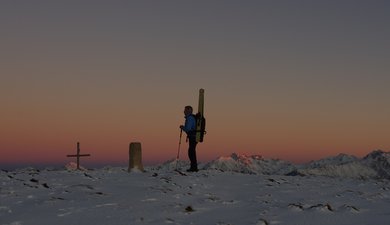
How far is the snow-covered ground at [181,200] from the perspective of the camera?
15.8m

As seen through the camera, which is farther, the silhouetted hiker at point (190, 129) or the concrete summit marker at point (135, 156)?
the concrete summit marker at point (135, 156)

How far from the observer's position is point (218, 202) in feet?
61.1

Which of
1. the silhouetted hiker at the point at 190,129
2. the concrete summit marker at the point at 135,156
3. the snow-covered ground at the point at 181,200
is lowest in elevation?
the snow-covered ground at the point at 181,200

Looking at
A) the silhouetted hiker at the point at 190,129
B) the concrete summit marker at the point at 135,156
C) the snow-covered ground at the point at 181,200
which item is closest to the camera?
the snow-covered ground at the point at 181,200

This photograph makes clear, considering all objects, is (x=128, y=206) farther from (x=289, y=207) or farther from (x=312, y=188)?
(x=312, y=188)

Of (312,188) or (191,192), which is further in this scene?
(312,188)

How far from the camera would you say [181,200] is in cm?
1873

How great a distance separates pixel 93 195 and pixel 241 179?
26.2 feet

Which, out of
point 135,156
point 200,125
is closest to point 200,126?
point 200,125

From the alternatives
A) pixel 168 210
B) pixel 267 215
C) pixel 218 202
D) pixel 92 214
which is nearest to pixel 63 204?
pixel 92 214

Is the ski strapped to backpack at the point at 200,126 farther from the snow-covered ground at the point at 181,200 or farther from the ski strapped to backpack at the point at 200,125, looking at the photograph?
the snow-covered ground at the point at 181,200

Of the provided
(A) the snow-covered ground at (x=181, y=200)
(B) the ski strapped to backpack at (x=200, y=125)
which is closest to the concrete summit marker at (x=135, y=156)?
(A) the snow-covered ground at (x=181, y=200)

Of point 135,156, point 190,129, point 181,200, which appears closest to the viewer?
point 181,200

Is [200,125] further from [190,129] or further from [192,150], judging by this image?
[192,150]
